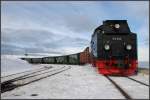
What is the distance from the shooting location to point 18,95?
7.96 m

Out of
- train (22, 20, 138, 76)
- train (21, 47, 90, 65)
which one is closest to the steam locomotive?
train (22, 20, 138, 76)

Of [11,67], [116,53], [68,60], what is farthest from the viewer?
[68,60]

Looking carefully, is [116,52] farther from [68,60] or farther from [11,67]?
[68,60]

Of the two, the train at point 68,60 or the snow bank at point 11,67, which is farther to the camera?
the train at point 68,60

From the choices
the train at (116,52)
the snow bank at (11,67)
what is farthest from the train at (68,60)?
the train at (116,52)

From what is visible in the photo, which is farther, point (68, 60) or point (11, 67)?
point (68, 60)

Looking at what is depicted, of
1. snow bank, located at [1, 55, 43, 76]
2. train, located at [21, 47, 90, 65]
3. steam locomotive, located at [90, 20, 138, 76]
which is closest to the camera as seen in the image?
steam locomotive, located at [90, 20, 138, 76]

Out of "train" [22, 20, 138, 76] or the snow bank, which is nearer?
"train" [22, 20, 138, 76]

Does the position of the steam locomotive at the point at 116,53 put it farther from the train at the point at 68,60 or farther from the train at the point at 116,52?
the train at the point at 68,60

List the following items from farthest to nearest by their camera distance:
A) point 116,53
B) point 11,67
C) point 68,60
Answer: point 68,60 < point 11,67 < point 116,53

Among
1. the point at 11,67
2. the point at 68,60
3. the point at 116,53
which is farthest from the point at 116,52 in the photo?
the point at 68,60

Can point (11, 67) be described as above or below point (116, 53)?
below

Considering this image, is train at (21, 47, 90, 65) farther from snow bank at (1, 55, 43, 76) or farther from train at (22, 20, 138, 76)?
train at (22, 20, 138, 76)

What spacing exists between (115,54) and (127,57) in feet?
2.48
